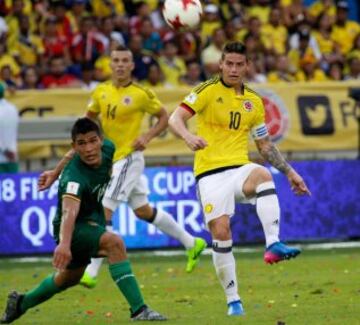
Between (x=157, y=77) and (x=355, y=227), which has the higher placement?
(x=157, y=77)

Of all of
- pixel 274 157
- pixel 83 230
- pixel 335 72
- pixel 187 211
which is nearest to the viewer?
pixel 83 230

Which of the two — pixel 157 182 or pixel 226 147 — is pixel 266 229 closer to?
pixel 226 147

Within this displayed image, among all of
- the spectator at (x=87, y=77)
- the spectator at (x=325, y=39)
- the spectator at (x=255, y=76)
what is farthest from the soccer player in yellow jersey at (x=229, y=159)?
the spectator at (x=325, y=39)

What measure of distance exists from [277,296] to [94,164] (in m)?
3.12

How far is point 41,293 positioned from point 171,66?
11744 millimetres

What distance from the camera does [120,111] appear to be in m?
14.1

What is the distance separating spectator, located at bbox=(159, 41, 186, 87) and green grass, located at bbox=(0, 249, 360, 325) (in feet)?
16.6

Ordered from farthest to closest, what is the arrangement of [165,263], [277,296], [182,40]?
[182,40], [165,263], [277,296]

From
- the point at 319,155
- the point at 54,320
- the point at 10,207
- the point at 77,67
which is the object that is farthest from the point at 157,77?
the point at 54,320

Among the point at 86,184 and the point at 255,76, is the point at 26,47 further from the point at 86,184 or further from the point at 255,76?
the point at 86,184

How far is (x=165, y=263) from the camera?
1608 centimetres

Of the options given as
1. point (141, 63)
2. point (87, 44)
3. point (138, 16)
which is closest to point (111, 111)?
point (141, 63)

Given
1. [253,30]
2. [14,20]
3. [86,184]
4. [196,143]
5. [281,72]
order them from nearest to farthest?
[86,184] < [196,143] < [14,20] < [281,72] < [253,30]

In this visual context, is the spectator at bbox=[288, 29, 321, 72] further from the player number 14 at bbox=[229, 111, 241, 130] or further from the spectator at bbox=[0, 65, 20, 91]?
the player number 14 at bbox=[229, 111, 241, 130]
